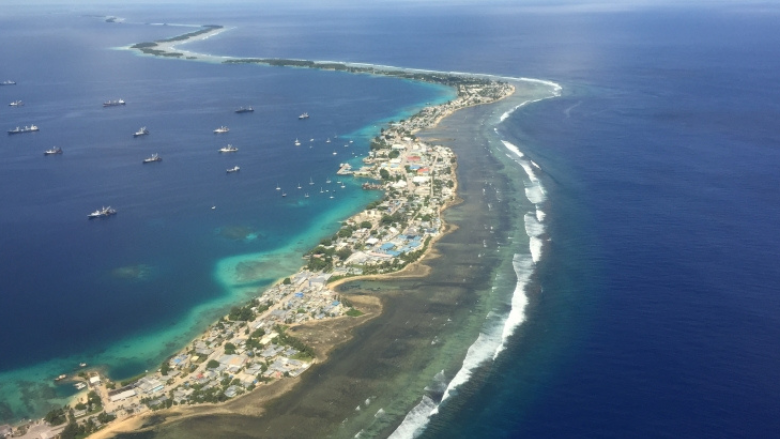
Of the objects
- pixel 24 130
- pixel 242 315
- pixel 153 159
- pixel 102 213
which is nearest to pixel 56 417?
pixel 242 315

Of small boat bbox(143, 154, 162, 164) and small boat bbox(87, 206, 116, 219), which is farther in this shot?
small boat bbox(143, 154, 162, 164)

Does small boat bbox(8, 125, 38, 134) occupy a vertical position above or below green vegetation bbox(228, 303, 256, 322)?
above

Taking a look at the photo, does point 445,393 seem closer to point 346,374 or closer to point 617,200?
point 346,374

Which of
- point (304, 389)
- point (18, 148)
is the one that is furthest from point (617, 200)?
point (18, 148)

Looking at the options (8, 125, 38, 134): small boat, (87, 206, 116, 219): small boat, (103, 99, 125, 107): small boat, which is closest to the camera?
(87, 206, 116, 219): small boat

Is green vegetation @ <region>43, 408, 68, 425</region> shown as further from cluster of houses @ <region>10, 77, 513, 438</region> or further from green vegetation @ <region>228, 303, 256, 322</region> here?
green vegetation @ <region>228, 303, 256, 322</region>

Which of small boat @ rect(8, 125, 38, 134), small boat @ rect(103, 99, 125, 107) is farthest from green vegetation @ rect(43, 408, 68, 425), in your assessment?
small boat @ rect(103, 99, 125, 107)

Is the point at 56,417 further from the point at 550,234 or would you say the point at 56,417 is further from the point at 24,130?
the point at 24,130

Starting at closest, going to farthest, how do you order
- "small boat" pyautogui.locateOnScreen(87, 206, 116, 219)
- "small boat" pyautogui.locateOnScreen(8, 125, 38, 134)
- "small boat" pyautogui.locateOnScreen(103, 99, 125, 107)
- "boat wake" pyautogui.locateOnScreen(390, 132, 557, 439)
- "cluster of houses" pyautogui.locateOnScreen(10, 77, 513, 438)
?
"boat wake" pyautogui.locateOnScreen(390, 132, 557, 439) → "cluster of houses" pyautogui.locateOnScreen(10, 77, 513, 438) → "small boat" pyautogui.locateOnScreen(87, 206, 116, 219) → "small boat" pyautogui.locateOnScreen(8, 125, 38, 134) → "small boat" pyautogui.locateOnScreen(103, 99, 125, 107)

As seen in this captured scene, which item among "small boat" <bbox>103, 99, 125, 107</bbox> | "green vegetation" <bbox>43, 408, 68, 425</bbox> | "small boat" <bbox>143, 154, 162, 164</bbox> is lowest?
"green vegetation" <bbox>43, 408, 68, 425</bbox>
